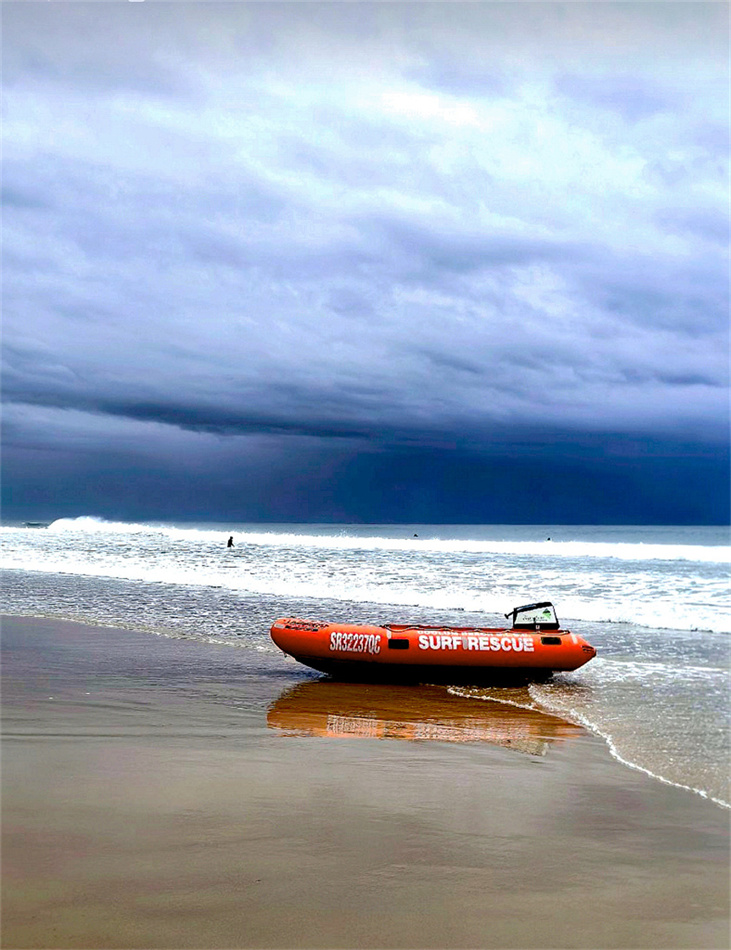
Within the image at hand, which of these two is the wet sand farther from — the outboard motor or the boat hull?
the outboard motor

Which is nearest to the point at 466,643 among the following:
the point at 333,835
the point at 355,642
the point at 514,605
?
the point at 355,642

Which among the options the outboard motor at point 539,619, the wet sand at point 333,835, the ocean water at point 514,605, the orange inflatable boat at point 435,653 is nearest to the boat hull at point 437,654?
the orange inflatable boat at point 435,653

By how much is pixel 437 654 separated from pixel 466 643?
494 millimetres

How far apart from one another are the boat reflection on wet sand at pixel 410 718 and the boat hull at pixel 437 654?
0.44 meters

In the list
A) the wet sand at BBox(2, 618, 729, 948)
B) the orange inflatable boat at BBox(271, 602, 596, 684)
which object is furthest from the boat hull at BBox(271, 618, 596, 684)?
the wet sand at BBox(2, 618, 729, 948)

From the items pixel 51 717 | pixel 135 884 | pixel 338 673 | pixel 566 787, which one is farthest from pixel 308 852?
pixel 338 673

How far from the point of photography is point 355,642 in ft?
43.4

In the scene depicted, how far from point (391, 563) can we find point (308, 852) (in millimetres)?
29112

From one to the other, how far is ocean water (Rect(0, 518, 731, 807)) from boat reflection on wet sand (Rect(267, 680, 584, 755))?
507 mm

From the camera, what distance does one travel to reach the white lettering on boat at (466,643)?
1312 centimetres

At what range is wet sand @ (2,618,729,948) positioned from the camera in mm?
4414

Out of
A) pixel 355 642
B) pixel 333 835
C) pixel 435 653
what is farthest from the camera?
pixel 355 642

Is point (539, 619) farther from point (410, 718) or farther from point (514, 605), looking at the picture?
point (514, 605)

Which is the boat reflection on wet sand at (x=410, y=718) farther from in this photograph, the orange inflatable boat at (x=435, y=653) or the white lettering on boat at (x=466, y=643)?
the white lettering on boat at (x=466, y=643)
